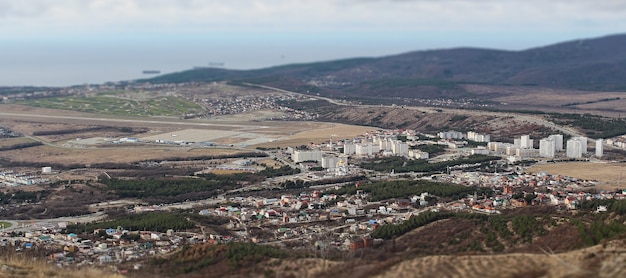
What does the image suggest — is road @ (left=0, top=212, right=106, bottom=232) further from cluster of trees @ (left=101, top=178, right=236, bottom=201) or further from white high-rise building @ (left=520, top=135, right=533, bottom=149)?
white high-rise building @ (left=520, top=135, right=533, bottom=149)

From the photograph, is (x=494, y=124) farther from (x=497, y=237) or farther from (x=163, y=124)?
(x=497, y=237)

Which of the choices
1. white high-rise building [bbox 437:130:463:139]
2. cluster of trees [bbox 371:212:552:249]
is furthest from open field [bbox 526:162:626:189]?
white high-rise building [bbox 437:130:463:139]

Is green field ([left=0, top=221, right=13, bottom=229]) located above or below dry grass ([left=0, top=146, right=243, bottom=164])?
below

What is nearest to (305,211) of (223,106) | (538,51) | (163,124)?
(163,124)

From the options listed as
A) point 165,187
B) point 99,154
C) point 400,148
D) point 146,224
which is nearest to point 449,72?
point 400,148

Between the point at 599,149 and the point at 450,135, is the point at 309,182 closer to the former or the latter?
the point at 599,149

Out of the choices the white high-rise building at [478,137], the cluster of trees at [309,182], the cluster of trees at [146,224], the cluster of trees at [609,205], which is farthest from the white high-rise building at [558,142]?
the cluster of trees at [146,224]

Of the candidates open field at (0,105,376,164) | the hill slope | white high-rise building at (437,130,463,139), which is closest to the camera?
open field at (0,105,376,164)
